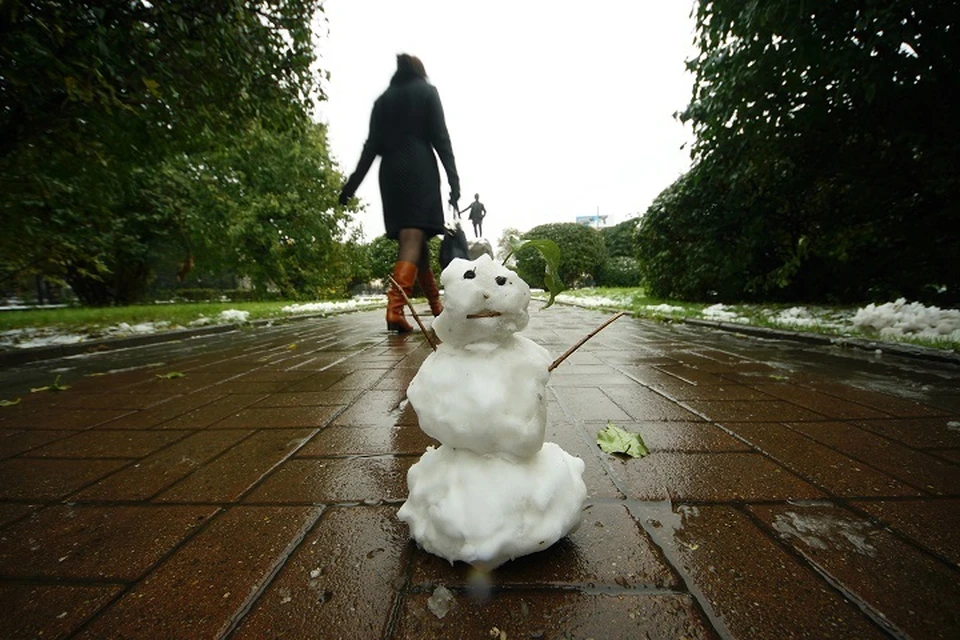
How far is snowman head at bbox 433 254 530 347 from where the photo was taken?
0.95 metres

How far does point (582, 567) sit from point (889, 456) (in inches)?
50.4

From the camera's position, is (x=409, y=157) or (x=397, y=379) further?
(x=409, y=157)

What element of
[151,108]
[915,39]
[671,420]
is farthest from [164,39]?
[915,39]

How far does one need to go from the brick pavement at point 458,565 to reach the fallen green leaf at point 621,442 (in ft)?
0.23

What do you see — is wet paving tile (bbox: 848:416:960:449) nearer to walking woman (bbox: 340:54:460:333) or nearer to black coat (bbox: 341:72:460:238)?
walking woman (bbox: 340:54:460:333)

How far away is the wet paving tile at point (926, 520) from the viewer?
0.92 metres

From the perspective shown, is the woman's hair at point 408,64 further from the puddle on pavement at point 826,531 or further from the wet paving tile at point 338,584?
the puddle on pavement at point 826,531

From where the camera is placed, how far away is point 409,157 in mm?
4270

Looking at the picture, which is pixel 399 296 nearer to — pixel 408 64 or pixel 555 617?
pixel 408 64

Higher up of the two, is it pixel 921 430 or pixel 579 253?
pixel 579 253

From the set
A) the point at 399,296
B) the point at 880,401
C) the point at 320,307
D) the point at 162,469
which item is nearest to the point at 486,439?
the point at 162,469

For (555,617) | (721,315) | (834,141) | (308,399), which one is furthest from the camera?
(721,315)

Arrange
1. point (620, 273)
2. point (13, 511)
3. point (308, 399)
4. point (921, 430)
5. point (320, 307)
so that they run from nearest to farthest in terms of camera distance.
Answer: point (13, 511)
point (921, 430)
point (308, 399)
point (320, 307)
point (620, 273)

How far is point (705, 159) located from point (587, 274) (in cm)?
2457
